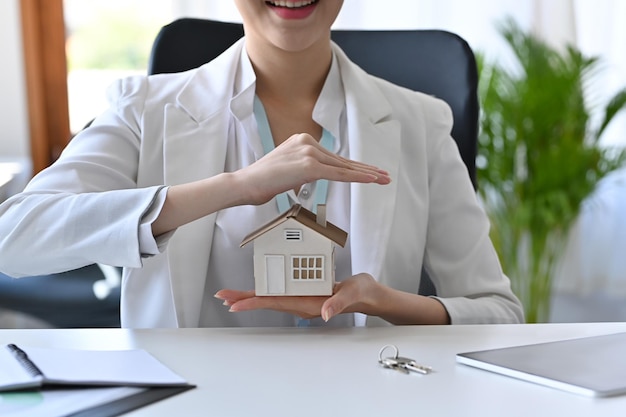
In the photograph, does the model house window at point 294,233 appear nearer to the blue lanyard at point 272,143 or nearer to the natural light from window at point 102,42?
the blue lanyard at point 272,143

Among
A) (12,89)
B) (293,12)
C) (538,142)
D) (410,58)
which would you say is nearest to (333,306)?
(293,12)

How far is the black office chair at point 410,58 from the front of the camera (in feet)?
5.87

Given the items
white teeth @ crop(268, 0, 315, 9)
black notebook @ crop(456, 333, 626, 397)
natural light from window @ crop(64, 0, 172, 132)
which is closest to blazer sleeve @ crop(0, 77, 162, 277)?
white teeth @ crop(268, 0, 315, 9)

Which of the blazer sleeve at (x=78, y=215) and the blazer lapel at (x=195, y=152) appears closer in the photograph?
the blazer sleeve at (x=78, y=215)

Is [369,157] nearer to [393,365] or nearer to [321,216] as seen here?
[321,216]

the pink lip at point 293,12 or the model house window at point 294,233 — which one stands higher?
the pink lip at point 293,12

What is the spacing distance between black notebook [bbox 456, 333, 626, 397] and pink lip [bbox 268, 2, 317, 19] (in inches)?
24.8

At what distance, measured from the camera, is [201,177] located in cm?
156

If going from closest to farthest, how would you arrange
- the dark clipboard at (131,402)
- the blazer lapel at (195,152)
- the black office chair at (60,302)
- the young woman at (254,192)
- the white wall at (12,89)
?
the dark clipboard at (131,402) < the young woman at (254,192) < the blazer lapel at (195,152) < the black office chair at (60,302) < the white wall at (12,89)

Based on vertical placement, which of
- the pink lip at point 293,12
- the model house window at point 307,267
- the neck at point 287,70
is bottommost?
the model house window at point 307,267

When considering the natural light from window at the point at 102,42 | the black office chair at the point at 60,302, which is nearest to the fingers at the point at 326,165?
the black office chair at the point at 60,302

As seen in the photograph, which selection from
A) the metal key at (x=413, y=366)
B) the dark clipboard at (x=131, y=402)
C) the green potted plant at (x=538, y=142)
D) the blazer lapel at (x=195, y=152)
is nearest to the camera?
the dark clipboard at (x=131, y=402)

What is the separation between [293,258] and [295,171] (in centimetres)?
12

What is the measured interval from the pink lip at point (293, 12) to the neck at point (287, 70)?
0.37 feet
